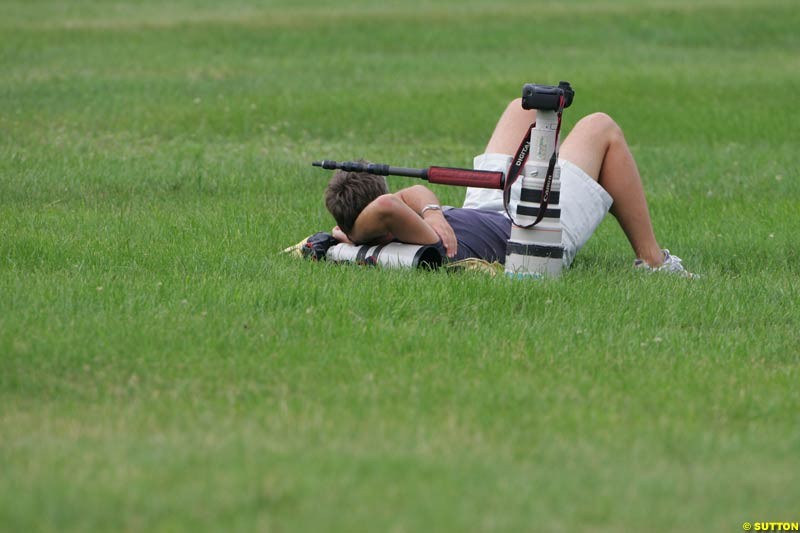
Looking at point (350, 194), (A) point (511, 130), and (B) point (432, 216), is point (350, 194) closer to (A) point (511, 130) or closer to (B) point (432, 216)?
(B) point (432, 216)

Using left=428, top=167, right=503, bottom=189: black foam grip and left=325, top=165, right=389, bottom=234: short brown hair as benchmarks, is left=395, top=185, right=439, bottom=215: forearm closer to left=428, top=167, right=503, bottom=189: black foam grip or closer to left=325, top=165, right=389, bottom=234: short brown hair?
left=325, top=165, right=389, bottom=234: short brown hair

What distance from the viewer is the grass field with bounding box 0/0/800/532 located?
3529 mm

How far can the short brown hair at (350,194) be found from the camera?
6340mm


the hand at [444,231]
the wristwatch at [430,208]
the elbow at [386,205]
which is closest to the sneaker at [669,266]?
the hand at [444,231]

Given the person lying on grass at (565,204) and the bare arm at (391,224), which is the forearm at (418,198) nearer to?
the person lying on grass at (565,204)

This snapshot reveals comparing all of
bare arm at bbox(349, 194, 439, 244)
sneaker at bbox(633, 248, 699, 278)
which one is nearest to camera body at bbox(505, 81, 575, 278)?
bare arm at bbox(349, 194, 439, 244)

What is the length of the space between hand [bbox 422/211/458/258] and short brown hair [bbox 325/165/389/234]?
1.06 ft

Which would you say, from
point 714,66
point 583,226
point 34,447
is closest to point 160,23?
point 714,66

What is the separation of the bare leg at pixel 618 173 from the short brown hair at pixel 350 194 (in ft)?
4.04

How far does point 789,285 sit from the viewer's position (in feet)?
21.8

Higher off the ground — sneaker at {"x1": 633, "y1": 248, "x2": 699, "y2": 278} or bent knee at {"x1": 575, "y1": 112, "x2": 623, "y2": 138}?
bent knee at {"x1": 575, "y1": 112, "x2": 623, "y2": 138}

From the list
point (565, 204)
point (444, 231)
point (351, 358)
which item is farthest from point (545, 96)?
point (351, 358)

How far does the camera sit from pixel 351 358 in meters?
5.01

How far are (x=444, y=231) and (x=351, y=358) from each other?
1.69 m
